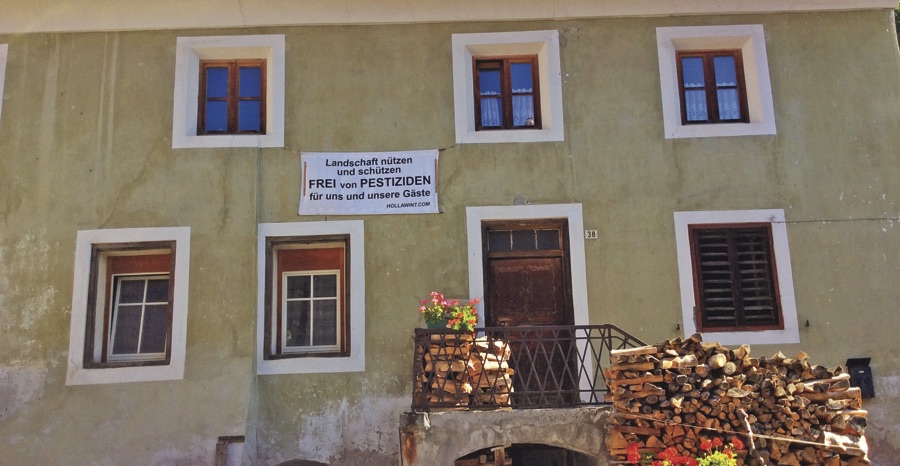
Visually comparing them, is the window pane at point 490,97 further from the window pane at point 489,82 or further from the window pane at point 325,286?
the window pane at point 325,286

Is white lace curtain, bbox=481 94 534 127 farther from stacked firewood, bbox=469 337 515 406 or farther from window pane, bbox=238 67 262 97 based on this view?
stacked firewood, bbox=469 337 515 406

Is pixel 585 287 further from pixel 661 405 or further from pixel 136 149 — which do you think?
pixel 136 149

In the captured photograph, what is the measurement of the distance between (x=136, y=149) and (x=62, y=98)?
3.96 feet

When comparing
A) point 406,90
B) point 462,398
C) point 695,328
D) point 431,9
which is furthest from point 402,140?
point 695,328

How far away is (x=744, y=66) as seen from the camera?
1095 cm

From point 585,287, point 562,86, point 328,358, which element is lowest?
point 328,358

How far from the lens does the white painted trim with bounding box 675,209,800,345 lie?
10023 millimetres

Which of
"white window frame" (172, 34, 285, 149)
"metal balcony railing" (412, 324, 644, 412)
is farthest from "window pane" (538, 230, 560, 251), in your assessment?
"white window frame" (172, 34, 285, 149)

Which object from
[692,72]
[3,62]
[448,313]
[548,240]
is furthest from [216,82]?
[692,72]

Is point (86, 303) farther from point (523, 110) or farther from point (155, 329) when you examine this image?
point (523, 110)

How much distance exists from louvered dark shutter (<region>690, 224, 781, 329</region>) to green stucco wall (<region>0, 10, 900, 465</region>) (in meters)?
0.32

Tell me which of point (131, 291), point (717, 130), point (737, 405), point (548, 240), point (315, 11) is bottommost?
point (737, 405)

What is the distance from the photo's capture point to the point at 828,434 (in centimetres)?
786

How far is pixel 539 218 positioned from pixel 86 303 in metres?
5.60
